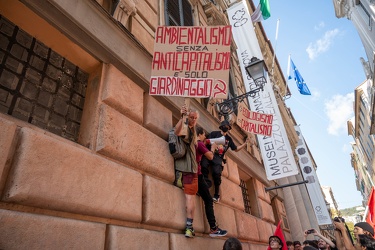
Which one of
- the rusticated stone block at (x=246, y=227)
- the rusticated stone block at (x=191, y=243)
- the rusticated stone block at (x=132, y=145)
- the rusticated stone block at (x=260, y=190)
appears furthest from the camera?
the rusticated stone block at (x=260, y=190)

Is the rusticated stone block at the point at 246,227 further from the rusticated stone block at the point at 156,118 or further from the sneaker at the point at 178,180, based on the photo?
the rusticated stone block at the point at 156,118

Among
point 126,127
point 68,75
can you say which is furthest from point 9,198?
point 68,75

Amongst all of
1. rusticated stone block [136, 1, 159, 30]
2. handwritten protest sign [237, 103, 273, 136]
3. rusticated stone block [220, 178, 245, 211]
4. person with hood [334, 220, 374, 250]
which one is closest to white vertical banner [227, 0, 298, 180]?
rusticated stone block [220, 178, 245, 211]

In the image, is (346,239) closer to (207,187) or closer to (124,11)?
(207,187)

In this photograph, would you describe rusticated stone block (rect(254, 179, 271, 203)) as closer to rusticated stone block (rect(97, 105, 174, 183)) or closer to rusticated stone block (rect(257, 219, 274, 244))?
rusticated stone block (rect(257, 219, 274, 244))

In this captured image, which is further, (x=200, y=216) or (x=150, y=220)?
(x=200, y=216)

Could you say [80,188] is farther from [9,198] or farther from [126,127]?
[126,127]

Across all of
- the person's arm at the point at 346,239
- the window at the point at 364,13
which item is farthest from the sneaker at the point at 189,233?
the window at the point at 364,13

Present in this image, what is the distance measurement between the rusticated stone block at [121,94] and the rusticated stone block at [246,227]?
11.5 feet

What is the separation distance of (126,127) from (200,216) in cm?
211

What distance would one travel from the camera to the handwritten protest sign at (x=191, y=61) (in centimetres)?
346

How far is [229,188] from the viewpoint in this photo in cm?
577

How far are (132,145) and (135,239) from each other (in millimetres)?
1124

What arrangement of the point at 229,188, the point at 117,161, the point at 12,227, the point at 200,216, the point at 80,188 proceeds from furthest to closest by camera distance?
the point at 229,188 < the point at 200,216 < the point at 117,161 < the point at 80,188 < the point at 12,227
